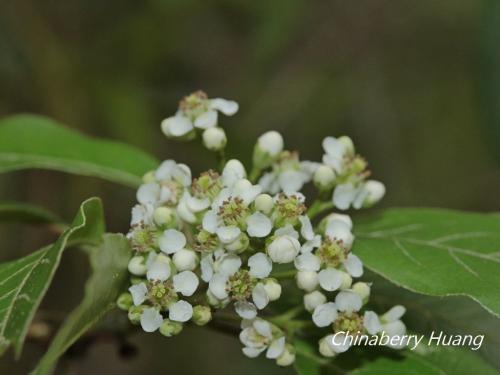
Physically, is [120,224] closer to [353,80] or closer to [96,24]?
[96,24]

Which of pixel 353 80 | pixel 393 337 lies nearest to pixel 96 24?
pixel 353 80

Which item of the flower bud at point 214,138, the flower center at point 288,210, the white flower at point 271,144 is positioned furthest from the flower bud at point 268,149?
the flower center at point 288,210

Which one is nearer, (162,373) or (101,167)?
(101,167)

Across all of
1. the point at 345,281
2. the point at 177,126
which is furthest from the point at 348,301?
the point at 177,126

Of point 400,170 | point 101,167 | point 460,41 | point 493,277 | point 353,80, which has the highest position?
point 460,41

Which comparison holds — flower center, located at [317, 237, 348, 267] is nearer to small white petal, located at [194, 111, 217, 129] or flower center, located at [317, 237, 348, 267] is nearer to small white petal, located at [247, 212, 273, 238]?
small white petal, located at [247, 212, 273, 238]

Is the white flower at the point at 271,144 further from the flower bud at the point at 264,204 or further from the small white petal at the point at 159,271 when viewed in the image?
the small white petal at the point at 159,271

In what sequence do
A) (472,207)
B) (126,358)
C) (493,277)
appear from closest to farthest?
(493,277) < (126,358) < (472,207)

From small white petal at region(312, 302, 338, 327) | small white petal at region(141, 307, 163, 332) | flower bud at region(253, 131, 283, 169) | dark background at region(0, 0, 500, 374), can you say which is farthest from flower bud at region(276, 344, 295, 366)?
dark background at region(0, 0, 500, 374)
